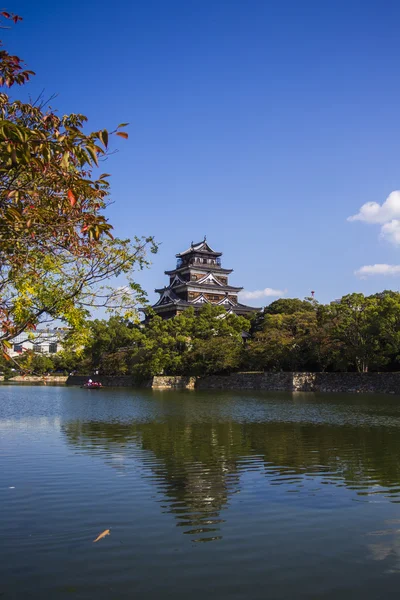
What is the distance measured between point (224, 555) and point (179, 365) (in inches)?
1763

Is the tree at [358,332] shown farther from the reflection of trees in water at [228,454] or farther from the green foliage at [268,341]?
the reflection of trees in water at [228,454]

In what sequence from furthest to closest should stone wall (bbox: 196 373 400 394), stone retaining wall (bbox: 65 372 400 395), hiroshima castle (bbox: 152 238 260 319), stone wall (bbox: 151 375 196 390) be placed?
hiroshima castle (bbox: 152 238 260 319) < stone wall (bbox: 151 375 196 390) < stone retaining wall (bbox: 65 372 400 395) < stone wall (bbox: 196 373 400 394)

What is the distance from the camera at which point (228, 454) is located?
11.4m

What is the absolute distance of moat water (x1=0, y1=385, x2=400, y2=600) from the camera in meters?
4.73

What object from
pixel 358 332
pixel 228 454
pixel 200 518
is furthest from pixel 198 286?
pixel 200 518

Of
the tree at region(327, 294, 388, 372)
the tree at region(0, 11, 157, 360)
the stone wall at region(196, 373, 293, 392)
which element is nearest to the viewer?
the tree at region(0, 11, 157, 360)

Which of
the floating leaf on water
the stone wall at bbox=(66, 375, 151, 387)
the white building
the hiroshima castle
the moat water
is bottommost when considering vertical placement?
the stone wall at bbox=(66, 375, 151, 387)

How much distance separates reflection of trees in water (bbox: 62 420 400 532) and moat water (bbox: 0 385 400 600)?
0.04 m

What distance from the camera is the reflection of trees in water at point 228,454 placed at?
8.05 metres

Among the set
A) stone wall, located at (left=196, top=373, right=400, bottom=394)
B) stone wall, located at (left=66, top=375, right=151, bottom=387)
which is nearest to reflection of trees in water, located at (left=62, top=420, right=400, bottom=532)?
stone wall, located at (left=196, top=373, right=400, bottom=394)

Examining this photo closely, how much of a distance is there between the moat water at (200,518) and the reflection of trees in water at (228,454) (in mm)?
43

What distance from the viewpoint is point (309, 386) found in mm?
40812

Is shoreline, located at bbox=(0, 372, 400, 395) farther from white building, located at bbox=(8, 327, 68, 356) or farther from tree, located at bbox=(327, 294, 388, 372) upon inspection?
white building, located at bbox=(8, 327, 68, 356)

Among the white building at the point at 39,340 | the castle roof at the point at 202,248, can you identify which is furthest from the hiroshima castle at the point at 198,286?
the white building at the point at 39,340
